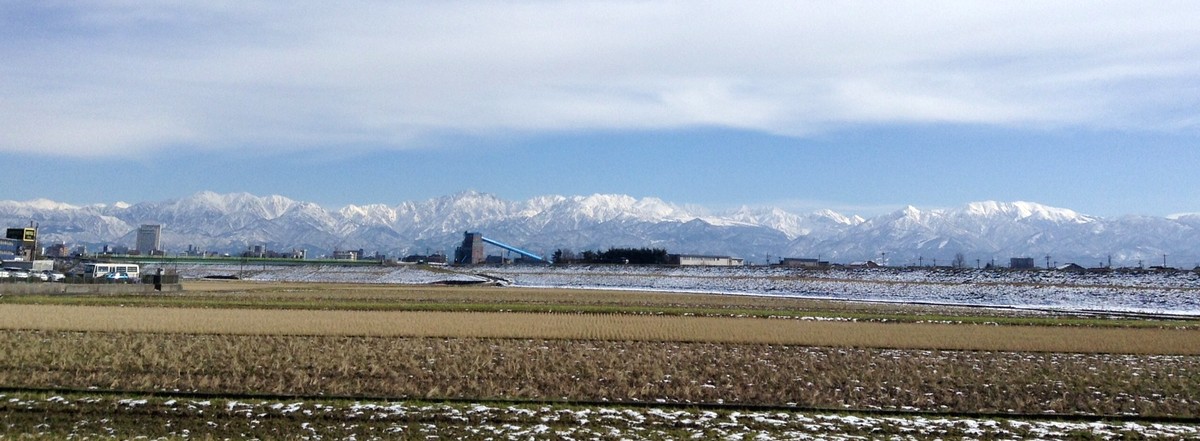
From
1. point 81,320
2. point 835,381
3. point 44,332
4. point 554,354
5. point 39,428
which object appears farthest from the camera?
point 81,320

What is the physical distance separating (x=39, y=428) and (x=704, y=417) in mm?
11187

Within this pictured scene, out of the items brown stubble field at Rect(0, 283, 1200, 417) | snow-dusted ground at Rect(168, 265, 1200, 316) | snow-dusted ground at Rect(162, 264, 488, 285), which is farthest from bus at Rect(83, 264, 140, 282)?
brown stubble field at Rect(0, 283, 1200, 417)

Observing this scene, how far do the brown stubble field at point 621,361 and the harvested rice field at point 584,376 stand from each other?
0.30 feet

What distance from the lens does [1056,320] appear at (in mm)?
44250

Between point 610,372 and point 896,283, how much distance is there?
79107mm

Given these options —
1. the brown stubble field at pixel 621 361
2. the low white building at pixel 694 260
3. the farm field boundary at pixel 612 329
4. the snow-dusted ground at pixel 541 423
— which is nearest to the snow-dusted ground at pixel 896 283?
the farm field boundary at pixel 612 329

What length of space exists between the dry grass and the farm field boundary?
2089 millimetres

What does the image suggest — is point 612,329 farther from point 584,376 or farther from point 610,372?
point 584,376

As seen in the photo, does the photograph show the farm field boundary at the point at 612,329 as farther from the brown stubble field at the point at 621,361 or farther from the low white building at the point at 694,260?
the low white building at the point at 694,260

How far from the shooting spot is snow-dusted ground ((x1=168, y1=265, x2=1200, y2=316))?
69.2 meters

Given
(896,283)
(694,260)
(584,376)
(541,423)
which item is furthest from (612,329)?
(694,260)

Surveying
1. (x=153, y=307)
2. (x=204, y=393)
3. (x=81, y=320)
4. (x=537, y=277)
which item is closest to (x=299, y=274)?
(x=537, y=277)

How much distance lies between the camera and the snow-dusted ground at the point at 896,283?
69.2 metres

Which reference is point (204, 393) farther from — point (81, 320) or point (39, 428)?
point (81, 320)
